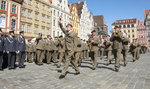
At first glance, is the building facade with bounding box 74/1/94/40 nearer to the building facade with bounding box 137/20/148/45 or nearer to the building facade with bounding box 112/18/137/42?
the building facade with bounding box 112/18/137/42

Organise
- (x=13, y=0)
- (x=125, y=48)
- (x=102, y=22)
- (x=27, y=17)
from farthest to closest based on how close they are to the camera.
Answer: (x=102, y=22), (x=27, y=17), (x=13, y=0), (x=125, y=48)

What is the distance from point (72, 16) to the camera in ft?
182

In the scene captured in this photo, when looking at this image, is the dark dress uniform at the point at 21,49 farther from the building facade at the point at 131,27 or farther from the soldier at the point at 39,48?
the building facade at the point at 131,27

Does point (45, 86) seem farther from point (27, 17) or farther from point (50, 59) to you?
point (27, 17)

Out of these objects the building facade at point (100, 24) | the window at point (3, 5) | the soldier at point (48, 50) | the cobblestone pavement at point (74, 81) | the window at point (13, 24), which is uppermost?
the building facade at point (100, 24)

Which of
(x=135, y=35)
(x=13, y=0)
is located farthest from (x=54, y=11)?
(x=135, y=35)

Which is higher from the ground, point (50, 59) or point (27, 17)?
point (27, 17)

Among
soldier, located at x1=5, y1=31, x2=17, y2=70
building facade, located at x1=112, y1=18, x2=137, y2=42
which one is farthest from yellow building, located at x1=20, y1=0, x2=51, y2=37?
building facade, located at x1=112, y1=18, x2=137, y2=42

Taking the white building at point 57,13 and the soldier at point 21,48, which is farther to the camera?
the white building at point 57,13

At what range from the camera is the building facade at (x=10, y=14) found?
103ft

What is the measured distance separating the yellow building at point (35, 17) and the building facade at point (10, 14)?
1.65 meters

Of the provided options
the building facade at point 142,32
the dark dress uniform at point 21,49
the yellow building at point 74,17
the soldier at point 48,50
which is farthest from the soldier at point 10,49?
the building facade at point 142,32

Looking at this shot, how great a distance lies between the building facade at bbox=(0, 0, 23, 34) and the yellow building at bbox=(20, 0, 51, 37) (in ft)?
5.40

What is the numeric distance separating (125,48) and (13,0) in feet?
88.7
